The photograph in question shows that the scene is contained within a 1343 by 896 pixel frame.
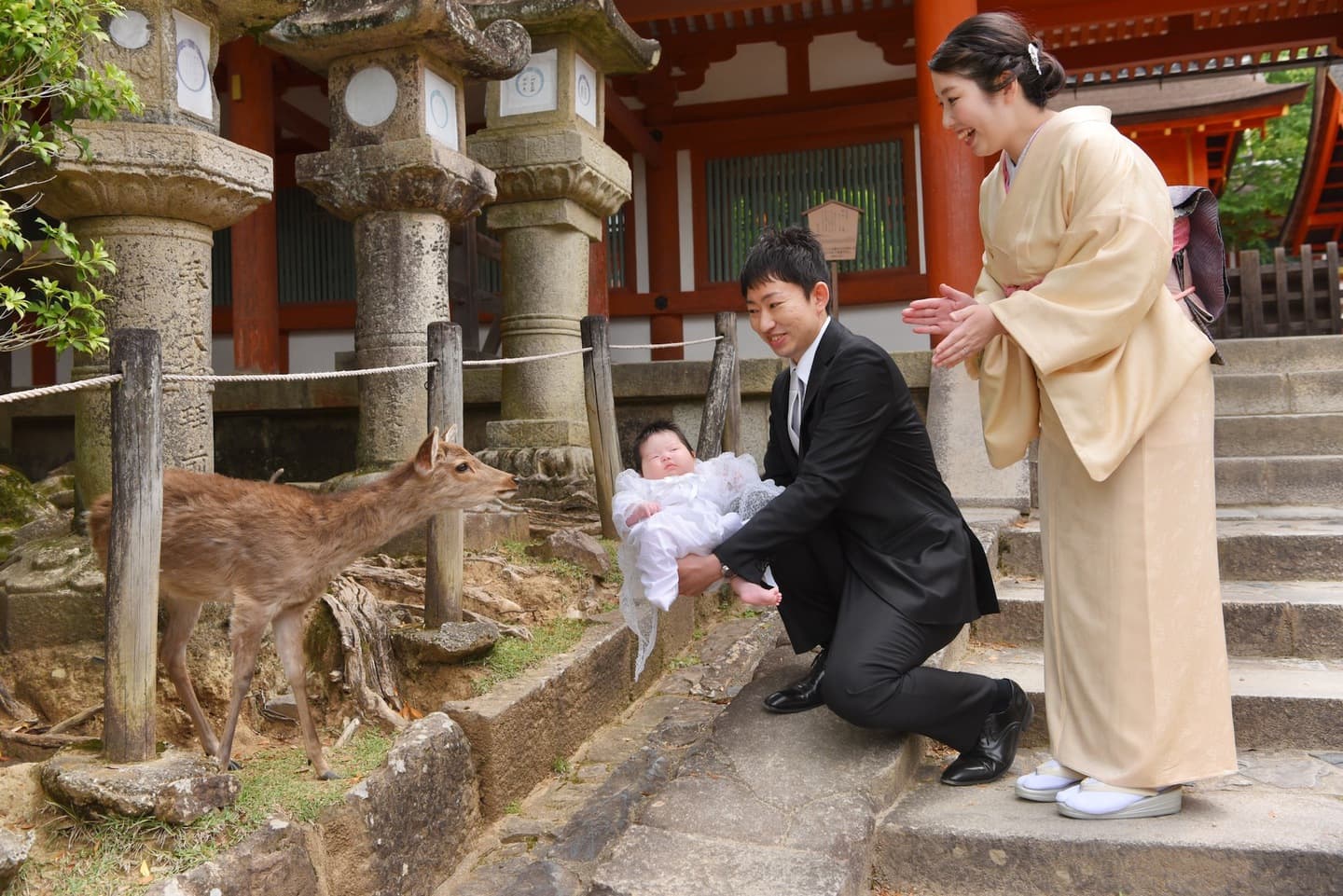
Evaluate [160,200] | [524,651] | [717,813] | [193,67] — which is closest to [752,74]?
[193,67]

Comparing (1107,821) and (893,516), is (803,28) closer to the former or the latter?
(893,516)

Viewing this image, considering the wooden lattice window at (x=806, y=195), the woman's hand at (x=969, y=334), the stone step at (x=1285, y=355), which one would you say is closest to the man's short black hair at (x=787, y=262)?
the woman's hand at (x=969, y=334)

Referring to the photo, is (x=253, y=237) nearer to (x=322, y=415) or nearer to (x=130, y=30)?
(x=322, y=415)

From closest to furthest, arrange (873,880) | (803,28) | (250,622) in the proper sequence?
(873,880) < (250,622) < (803,28)

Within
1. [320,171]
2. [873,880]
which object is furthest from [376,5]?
[873,880]

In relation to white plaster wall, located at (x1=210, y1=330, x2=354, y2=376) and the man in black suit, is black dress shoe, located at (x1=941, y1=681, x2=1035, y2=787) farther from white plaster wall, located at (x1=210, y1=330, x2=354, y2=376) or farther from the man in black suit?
white plaster wall, located at (x1=210, y1=330, x2=354, y2=376)

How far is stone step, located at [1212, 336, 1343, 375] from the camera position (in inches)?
281

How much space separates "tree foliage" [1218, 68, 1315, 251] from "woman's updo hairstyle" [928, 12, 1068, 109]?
1878cm

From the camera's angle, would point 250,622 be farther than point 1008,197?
Yes

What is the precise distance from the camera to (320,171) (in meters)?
5.53

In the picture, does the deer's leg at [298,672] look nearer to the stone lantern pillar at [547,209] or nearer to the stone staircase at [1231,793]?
the stone staircase at [1231,793]

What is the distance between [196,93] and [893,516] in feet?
9.89

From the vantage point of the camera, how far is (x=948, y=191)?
7871mm

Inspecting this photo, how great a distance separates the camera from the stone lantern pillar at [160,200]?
390 centimetres
